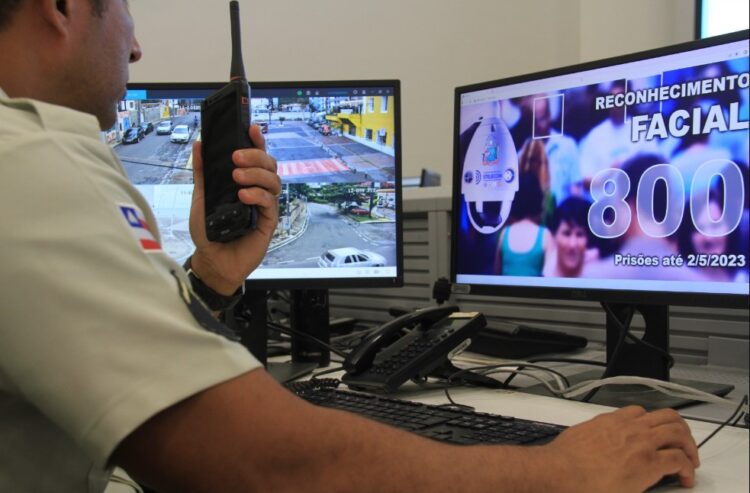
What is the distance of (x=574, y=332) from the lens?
1.39 meters

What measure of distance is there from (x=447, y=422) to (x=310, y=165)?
71 cm

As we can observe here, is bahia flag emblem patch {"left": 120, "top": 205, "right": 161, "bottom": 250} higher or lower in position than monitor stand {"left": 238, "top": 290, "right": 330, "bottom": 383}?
higher

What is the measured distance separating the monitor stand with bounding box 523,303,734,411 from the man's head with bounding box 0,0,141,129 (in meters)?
0.76

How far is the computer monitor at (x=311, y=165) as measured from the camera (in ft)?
4.41

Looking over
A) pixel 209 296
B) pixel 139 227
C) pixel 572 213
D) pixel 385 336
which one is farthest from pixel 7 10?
pixel 572 213

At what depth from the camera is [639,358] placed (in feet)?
3.46

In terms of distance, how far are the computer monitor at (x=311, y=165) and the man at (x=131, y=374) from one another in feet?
2.64

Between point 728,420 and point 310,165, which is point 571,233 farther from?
point 310,165

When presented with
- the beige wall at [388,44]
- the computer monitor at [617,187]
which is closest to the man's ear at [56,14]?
the computer monitor at [617,187]

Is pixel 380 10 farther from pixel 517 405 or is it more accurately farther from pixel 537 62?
pixel 517 405

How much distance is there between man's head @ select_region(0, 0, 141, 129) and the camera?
627 mm

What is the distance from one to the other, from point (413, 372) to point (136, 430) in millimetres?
681

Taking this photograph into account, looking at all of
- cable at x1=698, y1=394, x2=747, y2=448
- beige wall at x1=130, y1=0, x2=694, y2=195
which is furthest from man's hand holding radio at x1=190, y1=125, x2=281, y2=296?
beige wall at x1=130, y1=0, x2=694, y2=195

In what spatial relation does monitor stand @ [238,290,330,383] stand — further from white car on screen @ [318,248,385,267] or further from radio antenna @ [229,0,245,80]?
radio antenna @ [229,0,245,80]
